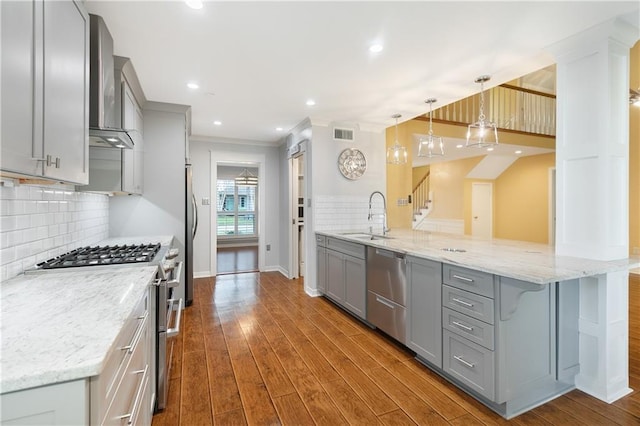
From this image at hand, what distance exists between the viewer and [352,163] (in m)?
4.39

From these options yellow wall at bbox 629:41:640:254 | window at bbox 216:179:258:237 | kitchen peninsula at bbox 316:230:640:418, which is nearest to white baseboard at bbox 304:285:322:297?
kitchen peninsula at bbox 316:230:640:418

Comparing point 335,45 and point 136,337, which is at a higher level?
point 335,45

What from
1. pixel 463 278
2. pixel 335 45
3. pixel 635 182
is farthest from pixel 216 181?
pixel 635 182

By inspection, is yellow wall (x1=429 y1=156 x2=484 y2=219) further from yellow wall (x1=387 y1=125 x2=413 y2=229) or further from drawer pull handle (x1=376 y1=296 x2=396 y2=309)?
drawer pull handle (x1=376 y1=296 x2=396 y2=309)

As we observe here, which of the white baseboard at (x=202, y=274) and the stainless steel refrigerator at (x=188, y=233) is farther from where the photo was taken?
the white baseboard at (x=202, y=274)

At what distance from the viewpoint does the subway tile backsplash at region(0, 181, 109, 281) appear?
1.46m

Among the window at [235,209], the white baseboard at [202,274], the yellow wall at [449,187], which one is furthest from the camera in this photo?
the window at [235,209]

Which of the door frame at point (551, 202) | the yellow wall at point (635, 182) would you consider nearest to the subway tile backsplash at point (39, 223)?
the yellow wall at point (635, 182)

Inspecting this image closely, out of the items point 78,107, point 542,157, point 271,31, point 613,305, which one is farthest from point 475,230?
point 78,107

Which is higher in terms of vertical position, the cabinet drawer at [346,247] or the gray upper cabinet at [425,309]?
the cabinet drawer at [346,247]

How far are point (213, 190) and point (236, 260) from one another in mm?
2276

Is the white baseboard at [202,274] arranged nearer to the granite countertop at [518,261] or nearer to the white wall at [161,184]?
the white wall at [161,184]

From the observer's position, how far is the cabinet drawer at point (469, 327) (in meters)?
1.83

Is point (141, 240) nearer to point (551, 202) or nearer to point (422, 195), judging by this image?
point (422, 195)
